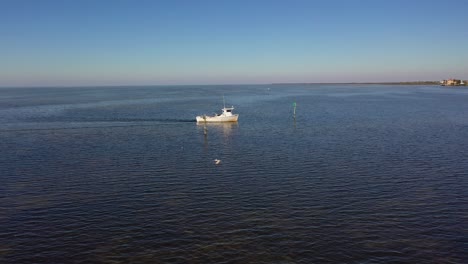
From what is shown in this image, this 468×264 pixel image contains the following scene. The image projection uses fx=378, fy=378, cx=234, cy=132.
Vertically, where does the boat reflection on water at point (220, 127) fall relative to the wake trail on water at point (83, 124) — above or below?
below

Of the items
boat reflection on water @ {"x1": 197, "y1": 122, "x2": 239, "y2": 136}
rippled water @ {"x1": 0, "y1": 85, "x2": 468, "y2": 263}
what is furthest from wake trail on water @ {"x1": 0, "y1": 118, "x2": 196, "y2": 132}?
rippled water @ {"x1": 0, "y1": 85, "x2": 468, "y2": 263}

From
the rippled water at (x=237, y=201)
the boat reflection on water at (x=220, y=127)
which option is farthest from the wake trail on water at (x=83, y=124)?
the rippled water at (x=237, y=201)

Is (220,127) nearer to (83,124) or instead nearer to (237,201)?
(83,124)

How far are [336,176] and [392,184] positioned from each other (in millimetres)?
5362

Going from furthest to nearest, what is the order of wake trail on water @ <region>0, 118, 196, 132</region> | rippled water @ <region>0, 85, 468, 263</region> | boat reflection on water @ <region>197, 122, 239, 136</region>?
wake trail on water @ <region>0, 118, 196, 132</region>, boat reflection on water @ <region>197, 122, 239, 136</region>, rippled water @ <region>0, 85, 468, 263</region>

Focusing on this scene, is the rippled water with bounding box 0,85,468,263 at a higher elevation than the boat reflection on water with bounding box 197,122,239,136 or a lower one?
lower

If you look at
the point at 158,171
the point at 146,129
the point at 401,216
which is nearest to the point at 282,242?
the point at 401,216

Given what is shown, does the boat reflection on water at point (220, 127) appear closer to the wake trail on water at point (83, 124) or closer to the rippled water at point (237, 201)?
the wake trail on water at point (83, 124)

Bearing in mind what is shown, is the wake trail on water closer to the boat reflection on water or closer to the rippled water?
the boat reflection on water

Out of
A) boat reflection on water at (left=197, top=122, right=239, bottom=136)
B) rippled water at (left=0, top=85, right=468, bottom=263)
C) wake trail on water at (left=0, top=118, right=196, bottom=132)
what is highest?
wake trail on water at (left=0, top=118, right=196, bottom=132)

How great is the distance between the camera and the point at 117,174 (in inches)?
1601

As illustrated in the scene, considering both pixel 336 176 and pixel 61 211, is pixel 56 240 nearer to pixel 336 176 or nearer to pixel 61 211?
pixel 61 211

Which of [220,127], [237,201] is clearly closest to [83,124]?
[220,127]

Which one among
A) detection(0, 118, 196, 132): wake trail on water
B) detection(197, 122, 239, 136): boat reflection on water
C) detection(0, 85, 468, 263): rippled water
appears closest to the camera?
detection(0, 85, 468, 263): rippled water
